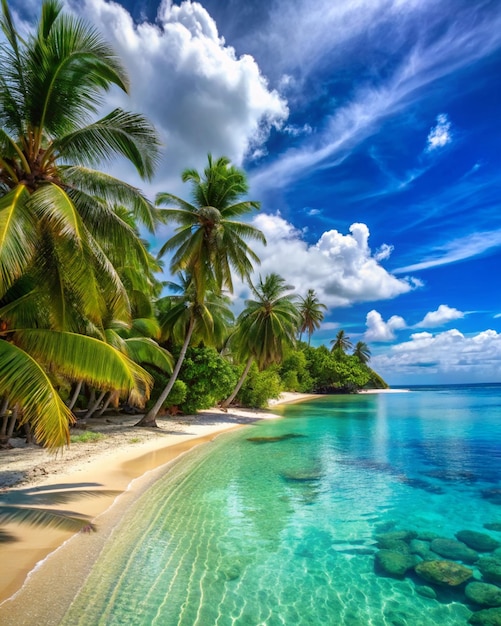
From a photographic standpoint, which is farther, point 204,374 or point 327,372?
point 327,372

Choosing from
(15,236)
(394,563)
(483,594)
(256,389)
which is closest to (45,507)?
(15,236)

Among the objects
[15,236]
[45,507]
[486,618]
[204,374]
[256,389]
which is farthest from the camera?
[256,389]

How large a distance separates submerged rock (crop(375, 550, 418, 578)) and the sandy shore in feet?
14.2

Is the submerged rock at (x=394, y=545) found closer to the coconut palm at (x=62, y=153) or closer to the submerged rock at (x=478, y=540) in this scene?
the submerged rock at (x=478, y=540)

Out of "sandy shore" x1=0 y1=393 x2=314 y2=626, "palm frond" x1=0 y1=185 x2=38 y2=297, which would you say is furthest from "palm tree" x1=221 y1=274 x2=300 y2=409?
"palm frond" x1=0 y1=185 x2=38 y2=297

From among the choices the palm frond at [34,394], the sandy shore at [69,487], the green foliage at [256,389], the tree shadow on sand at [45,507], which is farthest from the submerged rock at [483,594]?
the green foliage at [256,389]

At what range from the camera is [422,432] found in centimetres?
2088

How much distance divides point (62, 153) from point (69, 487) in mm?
7018

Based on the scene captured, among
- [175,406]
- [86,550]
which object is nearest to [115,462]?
[86,550]

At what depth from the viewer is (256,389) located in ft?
102

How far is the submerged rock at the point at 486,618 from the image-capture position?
430 centimetres

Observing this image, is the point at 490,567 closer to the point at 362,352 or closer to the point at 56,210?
the point at 56,210

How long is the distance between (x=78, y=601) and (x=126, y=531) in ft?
7.05

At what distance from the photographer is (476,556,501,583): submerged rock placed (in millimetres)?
5402
